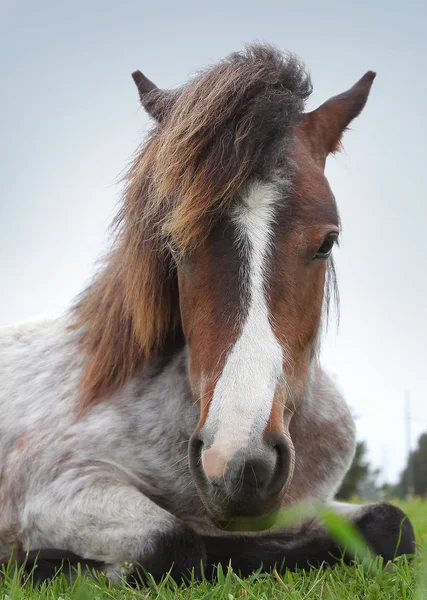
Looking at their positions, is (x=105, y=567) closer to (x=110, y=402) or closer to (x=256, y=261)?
(x=110, y=402)

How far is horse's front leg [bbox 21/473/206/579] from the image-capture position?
271 centimetres

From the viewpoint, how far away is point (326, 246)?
2.87 m

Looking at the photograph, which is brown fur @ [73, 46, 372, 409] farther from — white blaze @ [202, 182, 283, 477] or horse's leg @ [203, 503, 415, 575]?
horse's leg @ [203, 503, 415, 575]

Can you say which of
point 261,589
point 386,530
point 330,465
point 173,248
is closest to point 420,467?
point 330,465

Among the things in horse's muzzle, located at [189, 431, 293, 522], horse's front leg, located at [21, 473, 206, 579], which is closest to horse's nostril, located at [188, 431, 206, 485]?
horse's muzzle, located at [189, 431, 293, 522]

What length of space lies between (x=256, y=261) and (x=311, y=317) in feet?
1.44

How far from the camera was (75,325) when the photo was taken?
159 inches

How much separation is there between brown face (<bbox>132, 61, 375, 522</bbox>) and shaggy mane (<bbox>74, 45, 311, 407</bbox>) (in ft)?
0.16

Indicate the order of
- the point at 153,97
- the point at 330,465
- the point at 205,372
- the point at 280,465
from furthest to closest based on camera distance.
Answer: the point at 330,465 → the point at 153,97 → the point at 205,372 → the point at 280,465

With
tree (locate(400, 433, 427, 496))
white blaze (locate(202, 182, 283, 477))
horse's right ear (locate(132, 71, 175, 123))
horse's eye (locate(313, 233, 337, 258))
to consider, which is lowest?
tree (locate(400, 433, 427, 496))

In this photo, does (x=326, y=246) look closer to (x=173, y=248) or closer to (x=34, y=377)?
(x=173, y=248)

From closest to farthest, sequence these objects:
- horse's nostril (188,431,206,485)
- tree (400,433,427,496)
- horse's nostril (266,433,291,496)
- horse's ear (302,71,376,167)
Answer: horse's nostril (266,433,291,496) < horse's nostril (188,431,206,485) < horse's ear (302,71,376,167) < tree (400,433,427,496)

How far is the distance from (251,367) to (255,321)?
0.22 m

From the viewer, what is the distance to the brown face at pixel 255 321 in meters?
2.20
